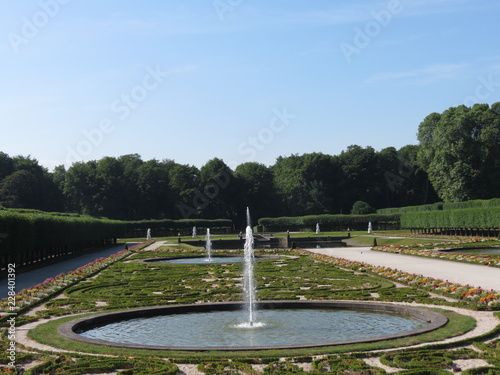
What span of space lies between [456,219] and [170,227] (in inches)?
1490

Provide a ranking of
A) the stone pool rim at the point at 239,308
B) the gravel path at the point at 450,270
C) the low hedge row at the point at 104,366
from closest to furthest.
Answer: the low hedge row at the point at 104,366 → the stone pool rim at the point at 239,308 → the gravel path at the point at 450,270

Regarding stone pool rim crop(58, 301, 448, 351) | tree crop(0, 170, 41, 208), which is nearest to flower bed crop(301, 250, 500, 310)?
stone pool rim crop(58, 301, 448, 351)

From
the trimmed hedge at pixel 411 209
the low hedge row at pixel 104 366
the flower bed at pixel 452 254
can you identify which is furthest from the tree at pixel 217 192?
the low hedge row at pixel 104 366

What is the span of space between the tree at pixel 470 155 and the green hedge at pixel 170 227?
29114mm

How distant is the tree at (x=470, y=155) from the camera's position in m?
61.5

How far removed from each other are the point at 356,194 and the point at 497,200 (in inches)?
1627

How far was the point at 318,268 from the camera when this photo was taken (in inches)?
934

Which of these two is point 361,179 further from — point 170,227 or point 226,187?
point 170,227

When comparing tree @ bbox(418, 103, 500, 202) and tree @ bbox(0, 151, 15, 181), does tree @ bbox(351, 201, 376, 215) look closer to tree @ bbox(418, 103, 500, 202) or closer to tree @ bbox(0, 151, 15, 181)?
tree @ bbox(418, 103, 500, 202)

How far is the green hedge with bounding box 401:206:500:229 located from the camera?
146ft

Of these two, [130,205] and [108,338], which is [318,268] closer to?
[108,338]

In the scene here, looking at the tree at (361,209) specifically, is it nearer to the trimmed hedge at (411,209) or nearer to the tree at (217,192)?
the trimmed hedge at (411,209)

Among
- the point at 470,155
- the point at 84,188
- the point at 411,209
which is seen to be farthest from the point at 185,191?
the point at 470,155

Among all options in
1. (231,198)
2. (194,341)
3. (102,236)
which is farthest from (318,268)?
(231,198)
